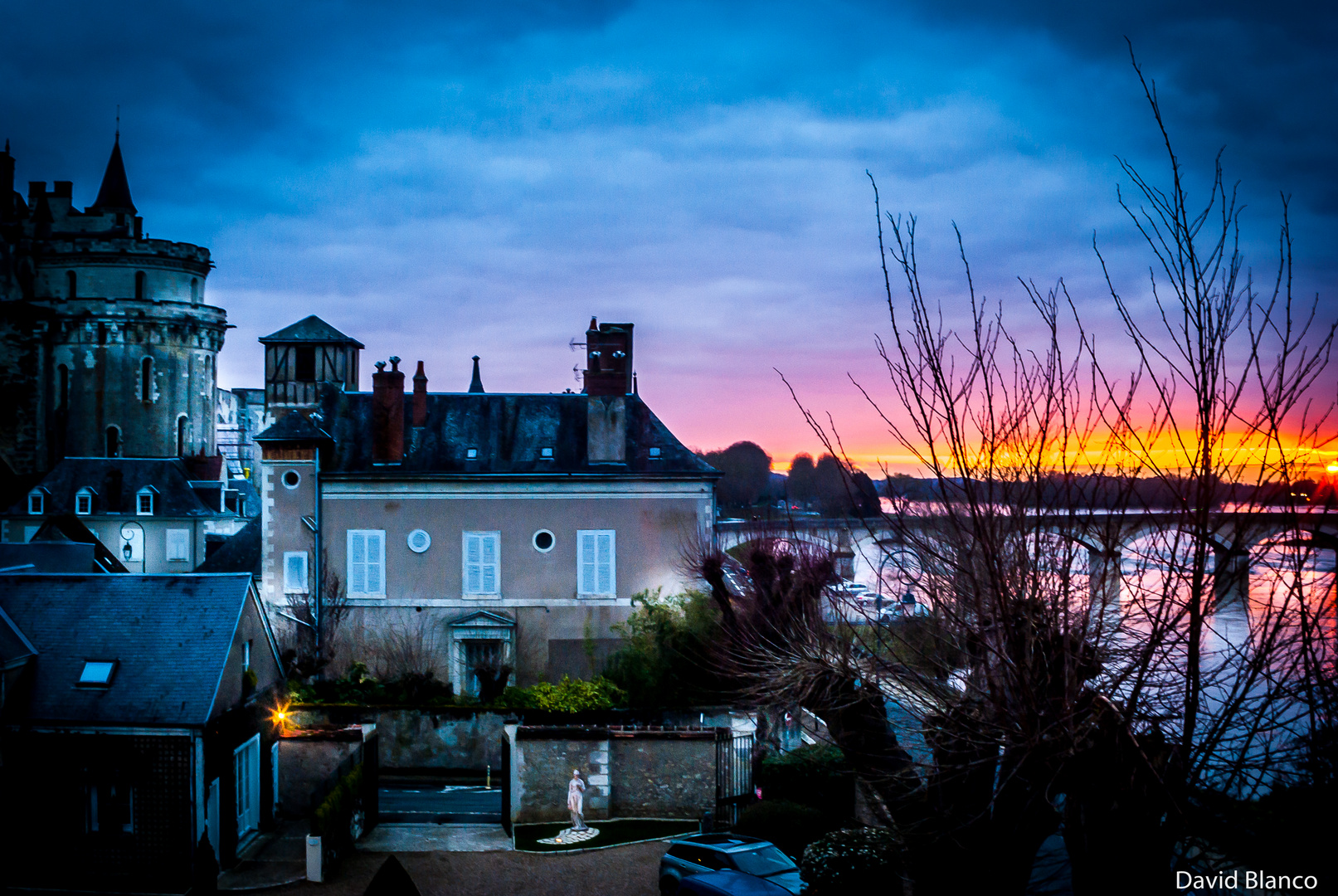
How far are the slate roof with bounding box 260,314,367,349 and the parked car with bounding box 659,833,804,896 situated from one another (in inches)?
1193

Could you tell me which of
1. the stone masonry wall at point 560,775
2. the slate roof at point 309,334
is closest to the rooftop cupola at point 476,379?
the slate roof at point 309,334

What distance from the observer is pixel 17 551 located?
19.8 metres

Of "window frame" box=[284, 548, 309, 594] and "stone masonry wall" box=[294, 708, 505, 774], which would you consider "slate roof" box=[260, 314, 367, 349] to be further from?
"stone masonry wall" box=[294, 708, 505, 774]

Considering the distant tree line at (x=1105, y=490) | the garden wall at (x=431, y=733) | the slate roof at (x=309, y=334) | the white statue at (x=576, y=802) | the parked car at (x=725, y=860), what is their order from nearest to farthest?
the distant tree line at (x=1105, y=490)
the parked car at (x=725, y=860)
the white statue at (x=576, y=802)
the garden wall at (x=431, y=733)
the slate roof at (x=309, y=334)

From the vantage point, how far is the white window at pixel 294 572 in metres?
23.1

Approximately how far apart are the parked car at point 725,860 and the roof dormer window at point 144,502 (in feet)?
110

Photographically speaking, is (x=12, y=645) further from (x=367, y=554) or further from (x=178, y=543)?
(x=178, y=543)

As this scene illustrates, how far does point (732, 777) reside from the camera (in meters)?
16.2

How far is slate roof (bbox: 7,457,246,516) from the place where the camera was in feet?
124

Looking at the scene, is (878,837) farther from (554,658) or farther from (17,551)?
(17,551)

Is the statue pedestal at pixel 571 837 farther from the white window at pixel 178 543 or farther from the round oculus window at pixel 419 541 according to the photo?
the white window at pixel 178 543

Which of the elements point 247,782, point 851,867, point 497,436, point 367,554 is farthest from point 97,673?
point 497,436

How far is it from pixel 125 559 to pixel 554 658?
2449 centimetres

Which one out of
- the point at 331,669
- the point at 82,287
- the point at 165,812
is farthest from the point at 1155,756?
the point at 82,287
